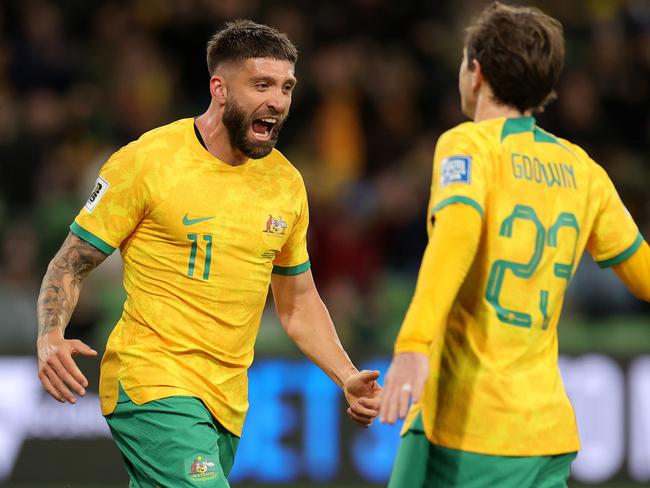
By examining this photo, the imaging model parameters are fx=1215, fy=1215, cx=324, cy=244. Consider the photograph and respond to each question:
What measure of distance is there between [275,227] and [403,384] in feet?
4.72

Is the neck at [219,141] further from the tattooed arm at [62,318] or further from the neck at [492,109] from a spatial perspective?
the neck at [492,109]

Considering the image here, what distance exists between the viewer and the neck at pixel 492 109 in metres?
3.92

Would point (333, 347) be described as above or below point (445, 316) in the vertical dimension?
below

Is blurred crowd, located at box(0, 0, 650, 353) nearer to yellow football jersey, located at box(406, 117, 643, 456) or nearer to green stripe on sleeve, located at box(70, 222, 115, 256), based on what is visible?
green stripe on sleeve, located at box(70, 222, 115, 256)

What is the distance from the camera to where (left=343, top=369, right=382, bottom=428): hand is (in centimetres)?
470

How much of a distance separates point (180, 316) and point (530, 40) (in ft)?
5.57

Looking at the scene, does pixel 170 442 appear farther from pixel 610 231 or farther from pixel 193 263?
pixel 610 231

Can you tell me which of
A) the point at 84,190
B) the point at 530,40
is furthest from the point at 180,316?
the point at 84,190


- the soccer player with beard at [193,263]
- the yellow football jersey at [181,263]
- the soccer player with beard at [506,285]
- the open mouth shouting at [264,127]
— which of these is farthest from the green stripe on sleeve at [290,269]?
the soccer player with beard at [506,285]

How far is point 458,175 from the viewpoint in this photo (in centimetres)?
367

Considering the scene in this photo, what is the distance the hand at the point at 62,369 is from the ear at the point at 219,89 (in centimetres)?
117

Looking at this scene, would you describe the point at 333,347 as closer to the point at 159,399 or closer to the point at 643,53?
the point at 159,399

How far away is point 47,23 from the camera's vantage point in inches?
456

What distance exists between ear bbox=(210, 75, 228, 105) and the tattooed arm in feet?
2.54
